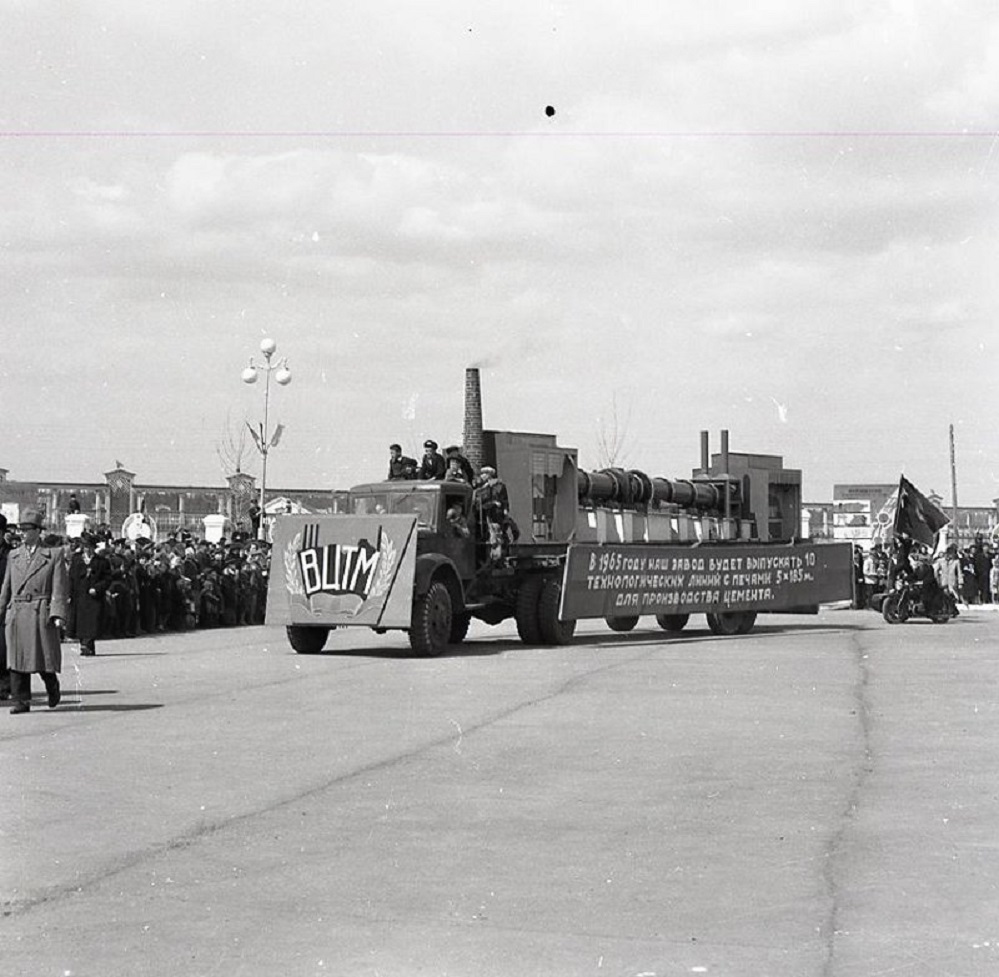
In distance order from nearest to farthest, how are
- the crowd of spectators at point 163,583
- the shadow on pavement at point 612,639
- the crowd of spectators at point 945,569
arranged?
the shadow on pavement at point 612,639
the crowd of spectators at point 163,583
the crowd of spectators at point 945,569

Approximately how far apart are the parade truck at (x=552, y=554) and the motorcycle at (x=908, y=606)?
1.60 metres

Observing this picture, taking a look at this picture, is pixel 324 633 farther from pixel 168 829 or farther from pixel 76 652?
pixel 168 829

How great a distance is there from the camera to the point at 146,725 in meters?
13.7

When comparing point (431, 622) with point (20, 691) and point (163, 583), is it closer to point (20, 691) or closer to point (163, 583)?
point (20, 691)

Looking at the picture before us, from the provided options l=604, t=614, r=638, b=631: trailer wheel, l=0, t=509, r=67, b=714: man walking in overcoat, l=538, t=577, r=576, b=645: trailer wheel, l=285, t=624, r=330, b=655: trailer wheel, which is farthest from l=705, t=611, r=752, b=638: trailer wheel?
l=0, t=509, r=67, b=714: man walking in overcoat

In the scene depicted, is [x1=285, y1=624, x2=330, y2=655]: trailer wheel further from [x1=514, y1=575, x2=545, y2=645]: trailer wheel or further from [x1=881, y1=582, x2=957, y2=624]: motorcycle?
[x1=881, y1=582, x2=957, y2=624]: motorcycle

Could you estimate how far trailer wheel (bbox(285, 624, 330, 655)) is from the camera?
22.3 m

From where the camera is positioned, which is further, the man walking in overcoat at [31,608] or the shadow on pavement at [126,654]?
the shadow on pavement at [126,654]

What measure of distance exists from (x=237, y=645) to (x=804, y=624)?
39.1 feet

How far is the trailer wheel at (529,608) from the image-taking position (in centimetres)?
2395

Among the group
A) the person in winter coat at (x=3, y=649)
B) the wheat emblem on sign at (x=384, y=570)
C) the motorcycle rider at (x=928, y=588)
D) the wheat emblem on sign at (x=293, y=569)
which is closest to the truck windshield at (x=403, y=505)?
the wheat emblem on sign at (x=384, y=570)

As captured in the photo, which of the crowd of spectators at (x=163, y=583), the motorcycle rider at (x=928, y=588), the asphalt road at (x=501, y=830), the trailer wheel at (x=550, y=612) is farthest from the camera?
the motorcycle rider at (x=928, y=588)

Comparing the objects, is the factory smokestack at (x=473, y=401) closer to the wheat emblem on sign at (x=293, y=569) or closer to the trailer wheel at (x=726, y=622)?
the trailer wheel at (x=726, y=622)

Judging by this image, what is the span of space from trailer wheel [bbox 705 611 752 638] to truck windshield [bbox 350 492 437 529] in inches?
291
